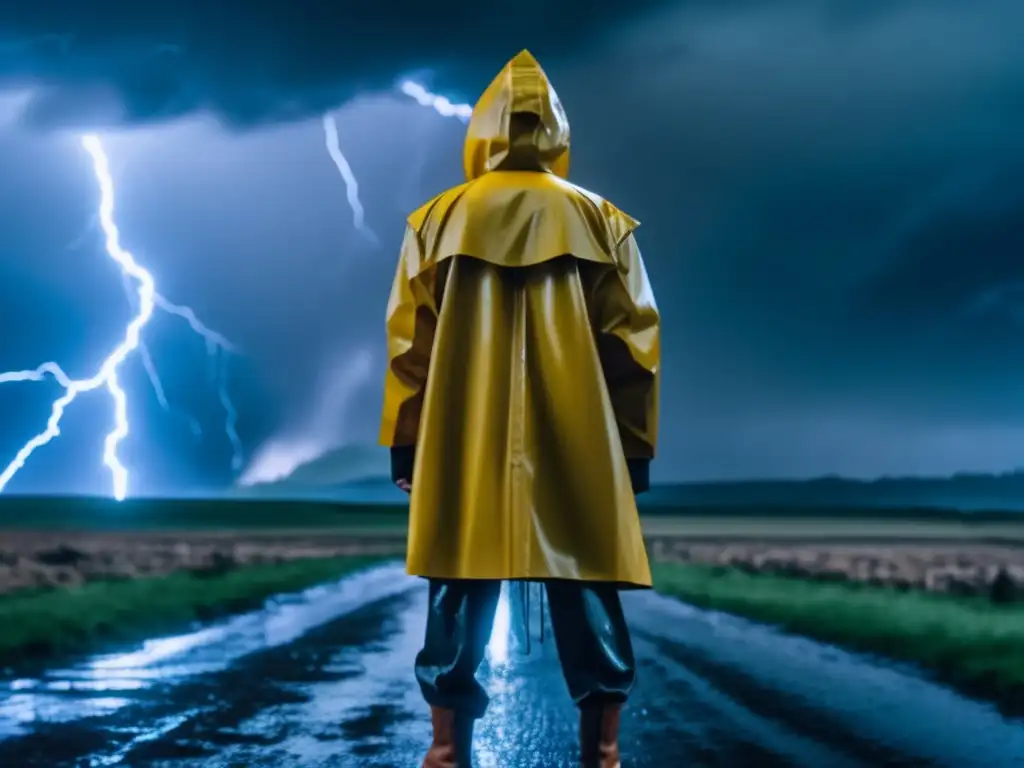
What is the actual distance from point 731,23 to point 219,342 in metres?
4.22

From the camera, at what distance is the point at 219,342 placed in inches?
275

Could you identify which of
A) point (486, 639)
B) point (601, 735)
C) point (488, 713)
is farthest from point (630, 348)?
point (488, 713)

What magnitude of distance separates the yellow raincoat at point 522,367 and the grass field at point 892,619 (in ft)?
6.42

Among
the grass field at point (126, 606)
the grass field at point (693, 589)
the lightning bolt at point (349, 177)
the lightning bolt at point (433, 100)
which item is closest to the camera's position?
the grass field at point (693, 589)

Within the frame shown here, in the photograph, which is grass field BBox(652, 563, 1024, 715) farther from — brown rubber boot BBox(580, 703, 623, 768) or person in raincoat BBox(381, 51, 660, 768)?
person in raincoat BBox(381, 51, 660, 768)

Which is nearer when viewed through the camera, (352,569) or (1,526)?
(1,526)

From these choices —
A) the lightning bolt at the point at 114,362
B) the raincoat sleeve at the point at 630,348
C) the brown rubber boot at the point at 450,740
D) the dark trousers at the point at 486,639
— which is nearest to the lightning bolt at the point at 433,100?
the lightning bolt at the point at 114,362

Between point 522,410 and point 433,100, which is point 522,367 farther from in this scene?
point 433,100

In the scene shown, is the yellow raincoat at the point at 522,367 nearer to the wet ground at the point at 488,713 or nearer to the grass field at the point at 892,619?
the wet ground at the point at 488,713

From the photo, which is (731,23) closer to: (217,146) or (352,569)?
(217,146)

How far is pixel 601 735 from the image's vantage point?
220cm

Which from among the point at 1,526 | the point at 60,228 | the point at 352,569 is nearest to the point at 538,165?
the point at 1,526

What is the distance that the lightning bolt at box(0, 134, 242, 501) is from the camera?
625 centimetres

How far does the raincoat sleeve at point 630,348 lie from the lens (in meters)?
2.33
